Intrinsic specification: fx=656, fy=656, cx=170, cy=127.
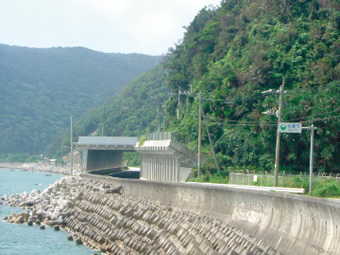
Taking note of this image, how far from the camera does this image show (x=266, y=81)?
6184 cm

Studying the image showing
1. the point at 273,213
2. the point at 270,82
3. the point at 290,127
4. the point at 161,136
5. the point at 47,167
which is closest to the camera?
the point at 273,213

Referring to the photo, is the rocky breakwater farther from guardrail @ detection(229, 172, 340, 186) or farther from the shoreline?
the shoreline

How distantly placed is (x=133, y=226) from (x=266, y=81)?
35.7m

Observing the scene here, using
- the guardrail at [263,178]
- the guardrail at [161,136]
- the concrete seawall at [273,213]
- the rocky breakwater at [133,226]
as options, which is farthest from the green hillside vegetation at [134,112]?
the concrete seawall at [273,213]

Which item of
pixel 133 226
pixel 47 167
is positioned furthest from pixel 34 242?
pixel 47 167

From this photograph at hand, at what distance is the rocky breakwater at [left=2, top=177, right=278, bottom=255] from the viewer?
69.9 ft

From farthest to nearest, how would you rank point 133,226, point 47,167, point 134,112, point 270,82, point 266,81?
point 47,167, point 134,112, point 266,81, point 270,82, point 133,226

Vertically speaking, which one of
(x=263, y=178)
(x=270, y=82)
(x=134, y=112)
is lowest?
(x=263, y=178)

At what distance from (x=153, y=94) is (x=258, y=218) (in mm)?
135113

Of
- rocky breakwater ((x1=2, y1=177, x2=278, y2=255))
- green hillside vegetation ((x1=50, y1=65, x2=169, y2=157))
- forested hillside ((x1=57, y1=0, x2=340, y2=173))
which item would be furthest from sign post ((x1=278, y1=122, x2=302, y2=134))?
green hillside vegetation ((x1=50, y1=65, x2=169, y2=157))

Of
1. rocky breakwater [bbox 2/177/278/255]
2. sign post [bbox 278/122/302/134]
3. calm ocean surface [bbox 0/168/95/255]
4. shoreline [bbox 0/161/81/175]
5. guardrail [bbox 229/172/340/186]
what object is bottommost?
shoreline [bbox 0/161/81/175]

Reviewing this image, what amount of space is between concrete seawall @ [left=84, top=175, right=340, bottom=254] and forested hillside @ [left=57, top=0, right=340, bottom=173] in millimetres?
16206

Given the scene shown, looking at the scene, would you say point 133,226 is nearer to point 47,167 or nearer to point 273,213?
point 273,213

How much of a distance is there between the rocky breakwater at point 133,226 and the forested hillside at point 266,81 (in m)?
14.6
